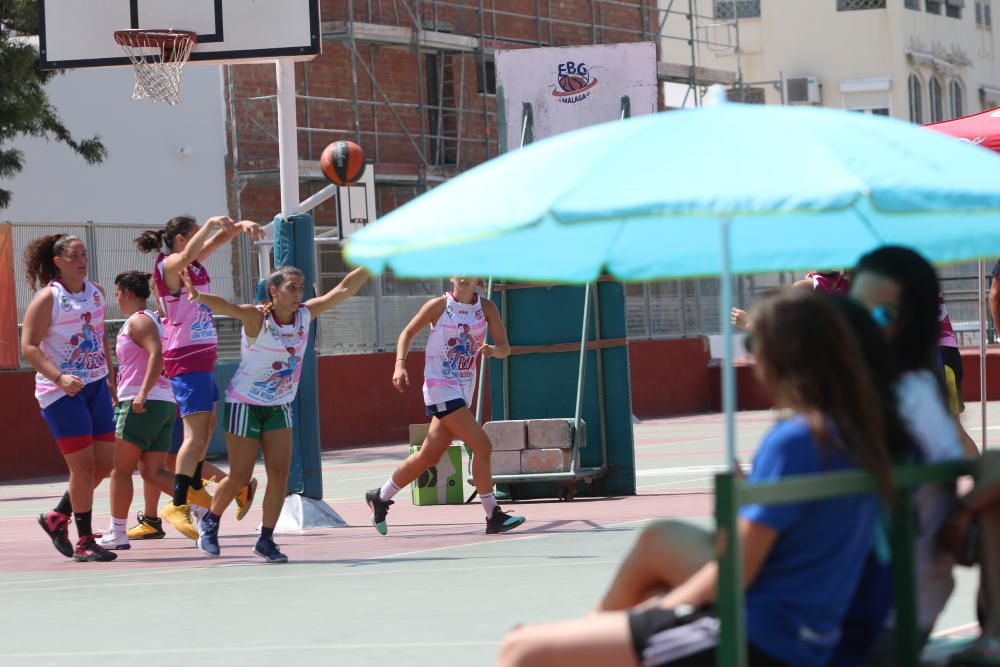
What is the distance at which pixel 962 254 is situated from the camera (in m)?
6.21

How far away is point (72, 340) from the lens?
11.5 meters

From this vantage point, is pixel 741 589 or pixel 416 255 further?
pixel 416 255

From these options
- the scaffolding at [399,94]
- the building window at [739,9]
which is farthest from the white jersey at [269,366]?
the building window at [739,9]

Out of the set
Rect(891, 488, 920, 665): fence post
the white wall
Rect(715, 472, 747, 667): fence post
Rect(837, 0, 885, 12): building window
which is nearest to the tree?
the white wall

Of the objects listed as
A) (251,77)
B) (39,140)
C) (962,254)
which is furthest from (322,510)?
(251,77)

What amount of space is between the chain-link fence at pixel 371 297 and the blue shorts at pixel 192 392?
31.8 feet

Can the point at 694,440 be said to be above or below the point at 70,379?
below

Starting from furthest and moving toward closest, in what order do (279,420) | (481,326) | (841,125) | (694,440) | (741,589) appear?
1. (694,440)
2. (481,326)
3. (279,420)
4. (841,125)
5. (741,589)

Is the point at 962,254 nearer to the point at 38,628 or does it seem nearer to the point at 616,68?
the point at 38,628

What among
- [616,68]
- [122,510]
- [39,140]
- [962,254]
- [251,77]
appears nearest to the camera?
[962,254]

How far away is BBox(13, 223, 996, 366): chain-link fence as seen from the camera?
23.0 meters

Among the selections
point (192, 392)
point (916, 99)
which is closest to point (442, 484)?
point (192, 392)

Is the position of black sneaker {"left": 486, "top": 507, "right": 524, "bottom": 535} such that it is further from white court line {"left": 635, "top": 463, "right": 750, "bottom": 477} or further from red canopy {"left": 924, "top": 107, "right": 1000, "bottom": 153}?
white court line {"left": 635, "top": 463, "right": 750, "bottom": 477}

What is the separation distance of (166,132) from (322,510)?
19.1 m
